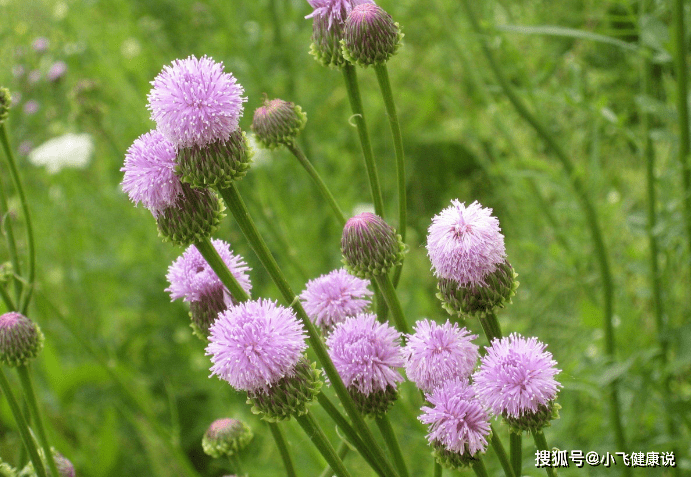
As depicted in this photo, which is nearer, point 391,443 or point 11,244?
point 391,443

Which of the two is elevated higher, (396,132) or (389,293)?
(396,132)

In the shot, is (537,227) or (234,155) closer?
(234,155)

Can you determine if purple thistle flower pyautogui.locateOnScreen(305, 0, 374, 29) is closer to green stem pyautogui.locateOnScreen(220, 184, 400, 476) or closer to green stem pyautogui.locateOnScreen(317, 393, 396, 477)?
green stem pyautogui.locateOnScreen(220, 184, 400, 476)

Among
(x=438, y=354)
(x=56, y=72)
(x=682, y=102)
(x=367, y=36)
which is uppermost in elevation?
(x=56, y=72)

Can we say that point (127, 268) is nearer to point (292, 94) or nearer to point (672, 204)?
point (292, 94)

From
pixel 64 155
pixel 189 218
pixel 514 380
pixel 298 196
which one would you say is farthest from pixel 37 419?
pixel 64 155

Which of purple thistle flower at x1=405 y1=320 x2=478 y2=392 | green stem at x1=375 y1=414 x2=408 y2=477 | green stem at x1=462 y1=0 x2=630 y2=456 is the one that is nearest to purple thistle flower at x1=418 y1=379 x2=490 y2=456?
purple thistle flower at x1=405 y1=320 x2=478 y2=392

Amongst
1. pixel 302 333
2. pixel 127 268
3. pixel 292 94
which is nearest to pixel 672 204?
pixel 302 333

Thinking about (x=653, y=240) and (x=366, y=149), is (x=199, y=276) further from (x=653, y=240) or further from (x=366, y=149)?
(x=653, y=240)
